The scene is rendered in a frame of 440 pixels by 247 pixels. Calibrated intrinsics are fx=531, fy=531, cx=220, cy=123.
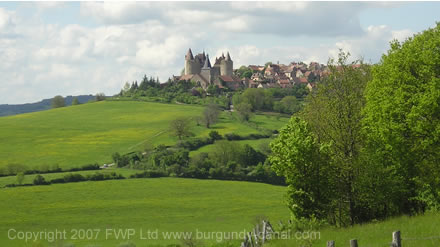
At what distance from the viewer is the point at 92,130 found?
119625 mm

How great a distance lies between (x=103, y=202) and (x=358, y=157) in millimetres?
46179

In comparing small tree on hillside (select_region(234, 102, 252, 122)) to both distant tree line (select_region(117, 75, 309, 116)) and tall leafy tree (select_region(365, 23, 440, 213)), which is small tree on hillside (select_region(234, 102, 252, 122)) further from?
tall leafy tree (select_region(365, 23, 440, 213))

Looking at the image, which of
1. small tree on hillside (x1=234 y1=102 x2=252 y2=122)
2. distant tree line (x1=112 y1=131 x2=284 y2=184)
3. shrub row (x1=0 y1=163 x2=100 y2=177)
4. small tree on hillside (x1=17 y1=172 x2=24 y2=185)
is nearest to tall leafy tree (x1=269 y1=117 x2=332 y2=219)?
small tree on hillside (x1=17 y1=172 x2=24 y2=185)

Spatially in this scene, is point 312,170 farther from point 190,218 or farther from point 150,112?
point 150,112

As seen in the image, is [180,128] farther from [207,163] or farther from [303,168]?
[303,168]

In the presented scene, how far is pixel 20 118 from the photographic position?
14000 centimetres

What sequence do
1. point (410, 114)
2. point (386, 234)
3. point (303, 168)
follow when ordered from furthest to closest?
point (303, 168), point (410, 114), point (386, 234)

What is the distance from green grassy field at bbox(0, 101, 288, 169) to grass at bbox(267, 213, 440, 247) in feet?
231

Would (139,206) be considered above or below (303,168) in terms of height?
below

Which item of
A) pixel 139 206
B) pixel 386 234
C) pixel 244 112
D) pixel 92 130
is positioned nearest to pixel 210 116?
pixel 244 112

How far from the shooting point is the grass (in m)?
16.0

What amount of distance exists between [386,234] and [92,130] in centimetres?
10631

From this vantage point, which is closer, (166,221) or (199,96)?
(166,221)

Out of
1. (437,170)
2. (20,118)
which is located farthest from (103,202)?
(20,118)
